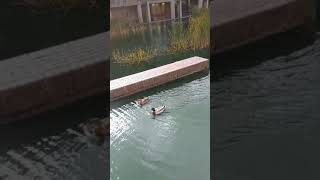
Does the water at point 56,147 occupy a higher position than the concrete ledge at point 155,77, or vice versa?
the concrete ledge at point 155,77

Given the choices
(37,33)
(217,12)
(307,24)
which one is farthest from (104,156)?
(307,24)

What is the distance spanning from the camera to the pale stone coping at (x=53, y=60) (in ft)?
4.96

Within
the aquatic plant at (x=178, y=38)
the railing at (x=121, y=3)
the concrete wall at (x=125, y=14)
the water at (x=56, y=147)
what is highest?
the railing at (x=121, y=3)

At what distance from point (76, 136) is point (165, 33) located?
529 millimetres

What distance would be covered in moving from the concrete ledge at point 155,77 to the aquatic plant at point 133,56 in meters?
0.05

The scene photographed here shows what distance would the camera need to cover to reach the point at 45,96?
158cm

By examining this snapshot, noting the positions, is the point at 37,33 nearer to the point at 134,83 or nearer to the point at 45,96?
the point at 45,96

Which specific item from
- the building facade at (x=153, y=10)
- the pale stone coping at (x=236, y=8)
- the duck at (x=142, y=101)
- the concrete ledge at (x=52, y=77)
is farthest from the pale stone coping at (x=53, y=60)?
the pale stone coping at (x=236, y=8)

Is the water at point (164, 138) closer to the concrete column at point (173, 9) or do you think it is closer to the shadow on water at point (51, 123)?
the shadow on water at point (51, 123)

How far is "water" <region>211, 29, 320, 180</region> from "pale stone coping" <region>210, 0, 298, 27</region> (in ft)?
0.41

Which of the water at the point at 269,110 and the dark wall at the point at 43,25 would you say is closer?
the dark wall at the point at 43,25

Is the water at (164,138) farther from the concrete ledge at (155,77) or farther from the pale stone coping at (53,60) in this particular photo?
the pale stone coping at (53,60)

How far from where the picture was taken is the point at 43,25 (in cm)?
153

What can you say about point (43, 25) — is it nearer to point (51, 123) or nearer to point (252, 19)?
point (51, 123)
